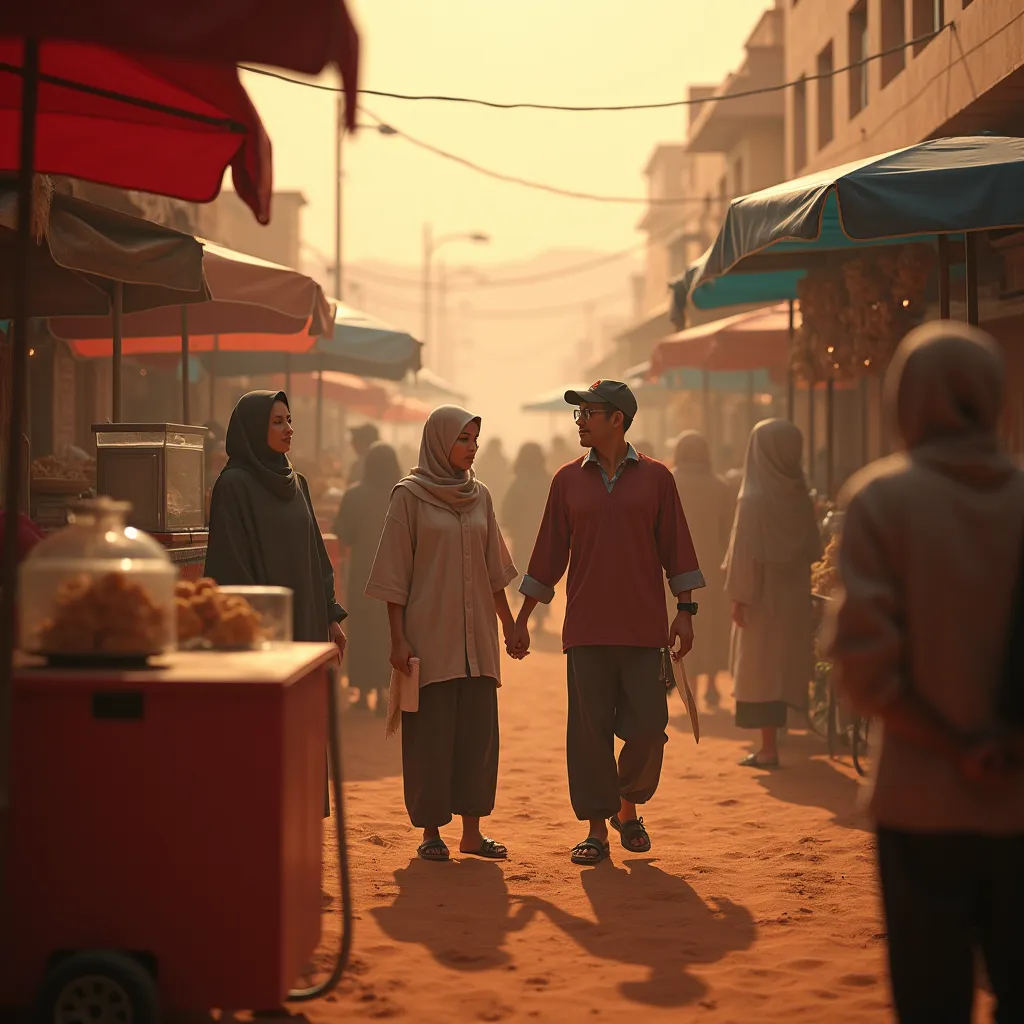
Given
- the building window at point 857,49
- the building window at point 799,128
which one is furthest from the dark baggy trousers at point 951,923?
the building window at point 799,128

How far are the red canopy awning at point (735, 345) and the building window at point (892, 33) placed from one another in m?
4.54

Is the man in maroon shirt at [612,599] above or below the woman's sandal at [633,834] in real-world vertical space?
above

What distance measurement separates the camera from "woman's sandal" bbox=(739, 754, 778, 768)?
30.9 feet

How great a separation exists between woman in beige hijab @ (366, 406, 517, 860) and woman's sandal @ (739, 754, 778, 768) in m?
3.01

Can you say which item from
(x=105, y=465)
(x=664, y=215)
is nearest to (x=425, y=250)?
(x=664, y=215)

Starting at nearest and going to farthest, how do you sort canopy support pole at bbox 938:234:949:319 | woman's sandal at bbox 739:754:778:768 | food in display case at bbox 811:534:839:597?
canopy support pole at bbox 938:234:949:319 → food in display case at bbox 811:534:839:597 → woman's sandal at bbox 739:754:778:768

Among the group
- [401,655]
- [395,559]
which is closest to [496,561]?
[395,559]

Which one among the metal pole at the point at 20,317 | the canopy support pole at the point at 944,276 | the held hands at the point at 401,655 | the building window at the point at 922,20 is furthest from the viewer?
the building window at the point at 922,20

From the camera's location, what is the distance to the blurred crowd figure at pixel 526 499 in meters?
19.1

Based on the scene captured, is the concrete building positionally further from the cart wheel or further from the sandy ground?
the cart wheel

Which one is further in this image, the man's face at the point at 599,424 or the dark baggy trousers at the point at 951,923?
the man's face at the point at 599,424

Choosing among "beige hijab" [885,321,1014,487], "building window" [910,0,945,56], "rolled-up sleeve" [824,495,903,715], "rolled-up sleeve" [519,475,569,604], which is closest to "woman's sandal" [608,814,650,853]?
"rolled-up sleeve" [519,475,569,604]

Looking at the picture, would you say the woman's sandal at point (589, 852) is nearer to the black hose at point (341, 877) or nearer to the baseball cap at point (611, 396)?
the baseball cap at point (611, 396)

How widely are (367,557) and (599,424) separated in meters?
4.89
